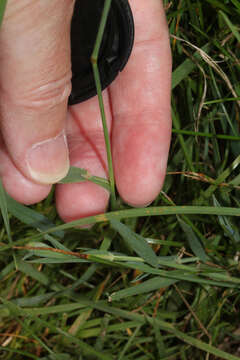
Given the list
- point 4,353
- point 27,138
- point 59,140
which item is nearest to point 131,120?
point 59,140

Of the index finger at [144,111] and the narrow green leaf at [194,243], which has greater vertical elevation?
the index finger at [144,111]

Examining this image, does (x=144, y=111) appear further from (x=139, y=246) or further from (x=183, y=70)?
(x=139, y=246)

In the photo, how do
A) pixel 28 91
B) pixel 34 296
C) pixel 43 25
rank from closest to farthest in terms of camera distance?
1. pixel 43 25
2. pixel 28 91
3. pixel 34 296

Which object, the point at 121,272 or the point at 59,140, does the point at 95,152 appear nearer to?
the point at 59,140

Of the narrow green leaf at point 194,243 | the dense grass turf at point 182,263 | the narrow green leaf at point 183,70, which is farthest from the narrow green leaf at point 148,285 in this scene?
the narrow green leaf at point 183,70

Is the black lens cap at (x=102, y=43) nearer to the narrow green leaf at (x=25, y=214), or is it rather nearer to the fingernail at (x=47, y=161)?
the fingernail at (x=47, y=161)

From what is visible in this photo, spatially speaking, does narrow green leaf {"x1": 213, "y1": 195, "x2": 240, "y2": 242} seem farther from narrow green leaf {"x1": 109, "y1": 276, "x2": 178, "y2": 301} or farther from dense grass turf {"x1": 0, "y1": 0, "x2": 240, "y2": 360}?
narrow green leaf {"x1": 109, "y1": 276, "x2": 178, "y2": 301}

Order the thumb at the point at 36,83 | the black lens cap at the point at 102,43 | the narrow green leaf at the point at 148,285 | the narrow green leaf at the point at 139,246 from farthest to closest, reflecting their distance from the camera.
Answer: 1. the black lens cap at the point at 102,43
2. the narrow green leaf at the point at 148,285
3. the narrow green leaf at the point at 139,246
4. the thumb at the point at 36,83

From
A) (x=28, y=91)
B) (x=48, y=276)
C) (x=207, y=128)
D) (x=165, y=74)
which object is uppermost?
(x=28, y=91)

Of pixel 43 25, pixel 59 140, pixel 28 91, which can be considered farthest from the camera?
pixel 59 140
